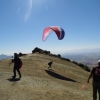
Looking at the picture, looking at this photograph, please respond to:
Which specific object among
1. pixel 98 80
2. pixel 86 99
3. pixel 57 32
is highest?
pixel 57 32

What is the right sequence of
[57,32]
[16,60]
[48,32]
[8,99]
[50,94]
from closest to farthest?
[8,99], [50,94], [16,60], [57,32], [48,32]

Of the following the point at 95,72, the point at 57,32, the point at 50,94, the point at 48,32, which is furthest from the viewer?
the point at 48,32

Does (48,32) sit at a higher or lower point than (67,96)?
higher

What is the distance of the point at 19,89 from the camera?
49.0 feet

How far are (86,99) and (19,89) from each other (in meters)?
5.84

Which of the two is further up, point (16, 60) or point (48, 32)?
point (48, 32)

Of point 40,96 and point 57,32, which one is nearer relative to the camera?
point 40,96

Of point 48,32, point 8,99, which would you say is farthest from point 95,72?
point 48,32

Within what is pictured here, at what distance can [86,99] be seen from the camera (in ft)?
46.2

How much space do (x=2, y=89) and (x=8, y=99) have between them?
2.56m

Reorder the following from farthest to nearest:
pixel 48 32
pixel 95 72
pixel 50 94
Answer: pixel 48 32 < pixel 50 94 < pixel 95 72

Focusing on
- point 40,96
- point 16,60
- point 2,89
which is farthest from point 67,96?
point 16,60

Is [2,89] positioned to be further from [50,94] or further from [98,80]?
[98,80]

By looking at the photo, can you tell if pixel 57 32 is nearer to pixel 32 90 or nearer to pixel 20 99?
pixel 32 90
